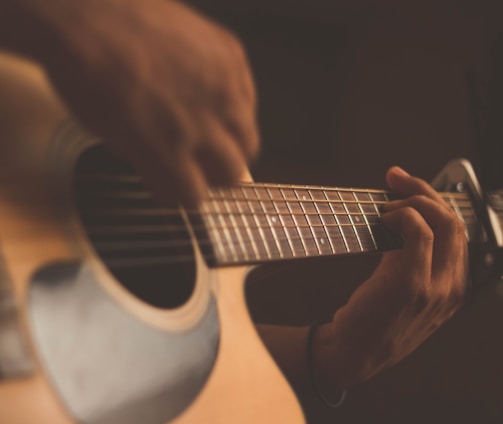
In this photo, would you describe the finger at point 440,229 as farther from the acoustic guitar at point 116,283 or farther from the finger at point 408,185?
the acoustic guitar at point 116,283

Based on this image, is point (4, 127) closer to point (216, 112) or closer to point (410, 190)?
point (216, 112)

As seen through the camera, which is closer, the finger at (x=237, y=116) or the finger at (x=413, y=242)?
the finger at (x=237, y=116)

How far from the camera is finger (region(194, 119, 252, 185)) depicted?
12.5 inches

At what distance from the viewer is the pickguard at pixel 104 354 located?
31 cm

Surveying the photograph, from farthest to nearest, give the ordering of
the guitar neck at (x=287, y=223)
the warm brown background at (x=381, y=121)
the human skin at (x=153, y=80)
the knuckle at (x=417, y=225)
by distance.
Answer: the warm brown background at (x=381, y=121)
the knuckle at (x=417, y=225)
the guitar neck at (x=287, y=223)
the human skin at (x=153, y=80)

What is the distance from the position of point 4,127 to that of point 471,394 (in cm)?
99

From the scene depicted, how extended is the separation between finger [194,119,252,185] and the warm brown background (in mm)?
382

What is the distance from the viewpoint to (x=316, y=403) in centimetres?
70

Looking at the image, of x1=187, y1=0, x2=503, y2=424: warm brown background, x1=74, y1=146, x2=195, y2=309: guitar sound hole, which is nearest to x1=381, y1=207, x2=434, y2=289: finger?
x1=187, y1=0, x2=503, y2=424: warm brown background

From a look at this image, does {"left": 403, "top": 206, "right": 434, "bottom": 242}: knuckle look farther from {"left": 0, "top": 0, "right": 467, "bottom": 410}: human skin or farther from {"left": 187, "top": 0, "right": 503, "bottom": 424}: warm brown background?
{"left": 0, "top": 0, "right": 467, "bottom": 410}: human skin

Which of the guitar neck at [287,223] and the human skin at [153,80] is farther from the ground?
the human skin at [153,80]

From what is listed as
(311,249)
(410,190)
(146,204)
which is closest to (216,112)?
(146,204)

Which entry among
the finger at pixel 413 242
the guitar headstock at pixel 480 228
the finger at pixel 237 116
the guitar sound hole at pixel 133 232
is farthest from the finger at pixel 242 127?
the guitar headstock at pixel 480 228

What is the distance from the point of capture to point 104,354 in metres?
0.34
